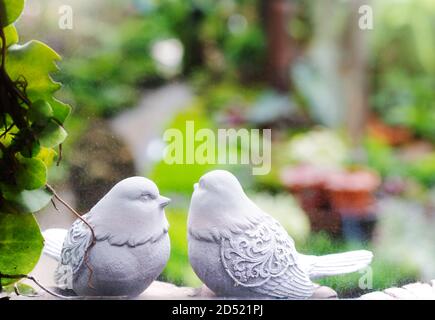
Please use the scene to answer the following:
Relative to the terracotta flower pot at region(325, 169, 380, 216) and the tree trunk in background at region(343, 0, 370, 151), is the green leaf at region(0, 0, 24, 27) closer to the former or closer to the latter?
the terracotta flower pot at region(325, 169, 380, 216)

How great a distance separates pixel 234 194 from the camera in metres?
0.57

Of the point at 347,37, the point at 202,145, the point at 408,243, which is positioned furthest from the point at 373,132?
the point at 202,145

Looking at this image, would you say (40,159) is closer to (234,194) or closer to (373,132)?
(234,194)

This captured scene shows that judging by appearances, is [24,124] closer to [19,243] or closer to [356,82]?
[19,243]

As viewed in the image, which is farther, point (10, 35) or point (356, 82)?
point (356, 82)

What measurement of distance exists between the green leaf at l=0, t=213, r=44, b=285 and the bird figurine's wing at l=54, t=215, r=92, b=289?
0.02 m

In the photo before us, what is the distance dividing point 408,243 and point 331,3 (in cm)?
71

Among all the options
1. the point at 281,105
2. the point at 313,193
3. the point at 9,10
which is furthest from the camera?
the point at 281,105

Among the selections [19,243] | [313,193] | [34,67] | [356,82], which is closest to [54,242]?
[19,243]

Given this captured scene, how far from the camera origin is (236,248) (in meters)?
0.55

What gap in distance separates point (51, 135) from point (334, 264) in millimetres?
261

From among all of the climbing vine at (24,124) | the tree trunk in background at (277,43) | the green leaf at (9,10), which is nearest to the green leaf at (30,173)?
the climbing vine at (24,124)

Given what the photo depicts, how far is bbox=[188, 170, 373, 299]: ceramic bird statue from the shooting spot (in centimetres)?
55

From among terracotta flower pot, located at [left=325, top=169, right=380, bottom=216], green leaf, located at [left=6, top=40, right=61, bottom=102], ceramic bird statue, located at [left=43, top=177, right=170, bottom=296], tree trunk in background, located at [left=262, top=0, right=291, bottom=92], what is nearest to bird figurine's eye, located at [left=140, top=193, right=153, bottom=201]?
ceramic bird statue, located at [left=43, top=177, right=170, bottom=296]
